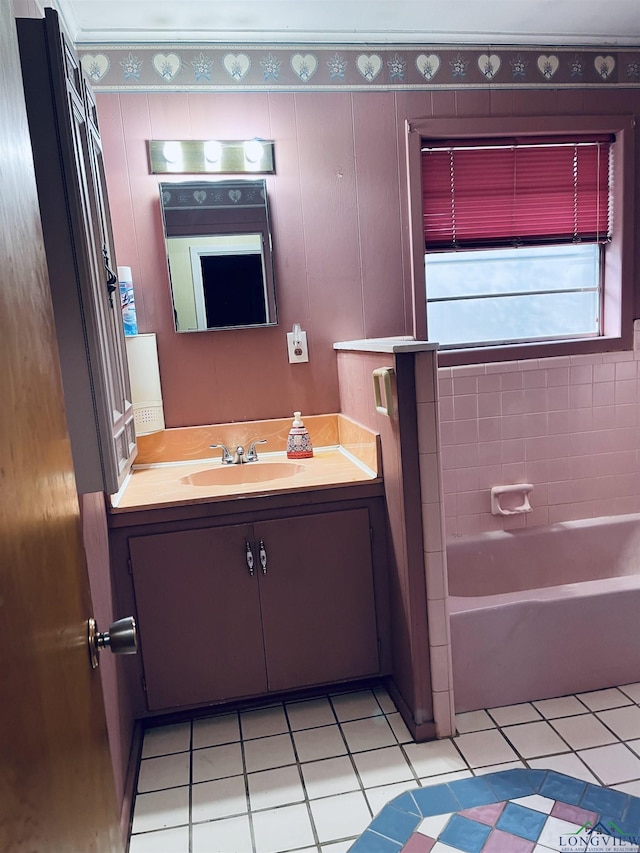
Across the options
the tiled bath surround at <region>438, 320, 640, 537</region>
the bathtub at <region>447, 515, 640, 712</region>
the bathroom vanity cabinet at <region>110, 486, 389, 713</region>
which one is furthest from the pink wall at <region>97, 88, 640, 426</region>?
the bathtub at <region>447, 515, 640, 712</region>

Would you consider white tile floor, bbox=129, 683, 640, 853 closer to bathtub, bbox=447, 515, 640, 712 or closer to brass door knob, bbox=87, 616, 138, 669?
bathtub, bbox=447, 515, 640, 712

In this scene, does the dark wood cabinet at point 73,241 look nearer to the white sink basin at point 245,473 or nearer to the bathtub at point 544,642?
the white sink basin at point 245,473

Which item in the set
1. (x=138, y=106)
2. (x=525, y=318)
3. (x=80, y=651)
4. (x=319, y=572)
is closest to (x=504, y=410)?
(x=525, y=318)

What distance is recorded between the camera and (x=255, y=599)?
2.16 metres

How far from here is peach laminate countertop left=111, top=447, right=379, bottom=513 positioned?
6.88 ft

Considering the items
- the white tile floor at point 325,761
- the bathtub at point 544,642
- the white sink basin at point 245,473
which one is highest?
the white sink basin at point 245,473

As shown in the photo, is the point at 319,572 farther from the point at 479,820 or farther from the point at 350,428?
the point at 479,820

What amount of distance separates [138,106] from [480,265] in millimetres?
1617

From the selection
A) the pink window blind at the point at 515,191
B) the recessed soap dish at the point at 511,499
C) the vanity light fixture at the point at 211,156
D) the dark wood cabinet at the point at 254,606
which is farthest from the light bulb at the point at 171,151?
the recessed soap dish at the point at 511,499

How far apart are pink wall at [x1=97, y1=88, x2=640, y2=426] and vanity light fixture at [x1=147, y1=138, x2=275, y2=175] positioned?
0.04 meters

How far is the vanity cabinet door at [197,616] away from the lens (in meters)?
2.10

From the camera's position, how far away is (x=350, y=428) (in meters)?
2.54

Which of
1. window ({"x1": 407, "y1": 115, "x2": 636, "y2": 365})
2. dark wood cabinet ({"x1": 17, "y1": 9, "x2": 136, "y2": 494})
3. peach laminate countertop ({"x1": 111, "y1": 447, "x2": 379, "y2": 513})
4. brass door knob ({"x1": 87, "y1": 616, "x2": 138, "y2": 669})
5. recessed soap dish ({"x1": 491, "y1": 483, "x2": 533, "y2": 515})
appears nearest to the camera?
brass door knob ({"x1": 87, "y1": 616, "x2": 138, "y2": 669})

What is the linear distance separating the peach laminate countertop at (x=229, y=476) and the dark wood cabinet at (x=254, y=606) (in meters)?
0.11
